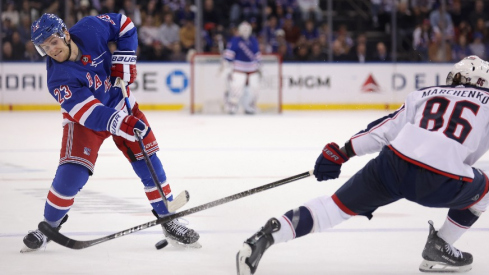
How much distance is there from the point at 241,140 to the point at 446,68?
473 centimetres

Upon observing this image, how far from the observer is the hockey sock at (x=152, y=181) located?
140 inches

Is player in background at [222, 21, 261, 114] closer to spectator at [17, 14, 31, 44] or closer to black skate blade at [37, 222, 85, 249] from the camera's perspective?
spectator at [17, 14, 31, 44]

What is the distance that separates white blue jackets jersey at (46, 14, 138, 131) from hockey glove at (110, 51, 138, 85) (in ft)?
0.08

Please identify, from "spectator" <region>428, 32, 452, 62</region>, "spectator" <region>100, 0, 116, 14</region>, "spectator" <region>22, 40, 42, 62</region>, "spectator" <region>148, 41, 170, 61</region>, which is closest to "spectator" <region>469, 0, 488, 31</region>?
"spectator" <region>428, 32, 452, 62</region>

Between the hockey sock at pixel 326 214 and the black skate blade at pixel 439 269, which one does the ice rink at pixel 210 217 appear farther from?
the hockey sock at pixel 326 214

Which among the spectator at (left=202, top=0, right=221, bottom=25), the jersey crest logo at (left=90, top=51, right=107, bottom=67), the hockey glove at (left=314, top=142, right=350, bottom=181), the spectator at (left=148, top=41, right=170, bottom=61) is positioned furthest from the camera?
the spectator at (left=148, top=41, right=170, bottom=61)

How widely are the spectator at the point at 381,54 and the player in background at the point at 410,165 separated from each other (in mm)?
9052

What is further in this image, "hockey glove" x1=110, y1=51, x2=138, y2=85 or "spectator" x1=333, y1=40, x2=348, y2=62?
"spectator" x1=333, y1=40, x2=348, y2=62

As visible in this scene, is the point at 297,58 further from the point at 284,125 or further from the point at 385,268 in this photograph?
the point at 385,268

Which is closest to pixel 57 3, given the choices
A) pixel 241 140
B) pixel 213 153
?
pixel 241 140

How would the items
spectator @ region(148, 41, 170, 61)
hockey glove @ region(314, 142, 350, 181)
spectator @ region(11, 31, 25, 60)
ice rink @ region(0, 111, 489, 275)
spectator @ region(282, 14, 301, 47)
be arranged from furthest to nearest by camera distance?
spectator @ region(282, 14, 301, 47) → spectator @ region(148, 41, 170, 61) → spectator @ region(11, 31, 25, 60) → ice rink @ region(0, 111, 489, 275) → hockey glove @ region(314, 142, 350, 181)

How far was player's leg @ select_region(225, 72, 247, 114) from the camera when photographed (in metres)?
11.3

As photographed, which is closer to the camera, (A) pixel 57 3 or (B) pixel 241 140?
(B) pixel 241 140

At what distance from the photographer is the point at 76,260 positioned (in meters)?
3.30
